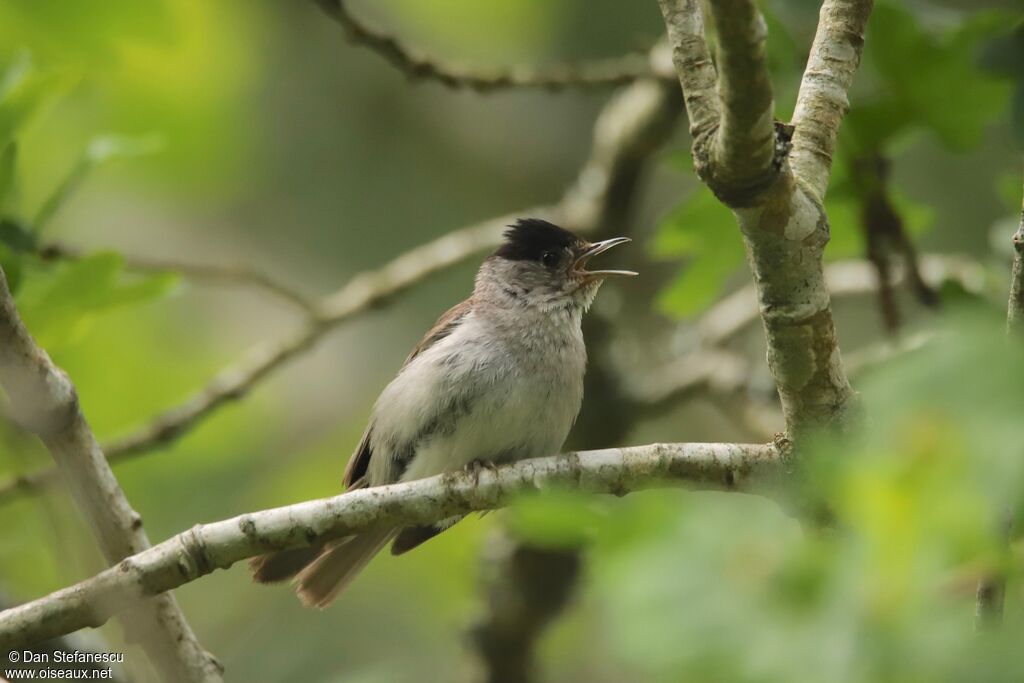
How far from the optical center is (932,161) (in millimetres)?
8812

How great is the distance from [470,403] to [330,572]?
93cm

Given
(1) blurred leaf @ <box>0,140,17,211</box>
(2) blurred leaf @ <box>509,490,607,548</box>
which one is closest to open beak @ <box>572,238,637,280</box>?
(1) blurred leaf @ <box>0,140,17,211</box>

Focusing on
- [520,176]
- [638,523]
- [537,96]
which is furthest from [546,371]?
[537,96]

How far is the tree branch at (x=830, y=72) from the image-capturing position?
3.16 metres

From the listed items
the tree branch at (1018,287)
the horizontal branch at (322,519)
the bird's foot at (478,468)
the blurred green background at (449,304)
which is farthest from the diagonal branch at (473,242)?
the tree branch at (1018,287)

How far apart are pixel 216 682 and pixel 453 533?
11.3 feet

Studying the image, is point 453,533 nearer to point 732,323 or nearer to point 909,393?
point 732,323

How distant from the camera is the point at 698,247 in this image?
4.68 meters

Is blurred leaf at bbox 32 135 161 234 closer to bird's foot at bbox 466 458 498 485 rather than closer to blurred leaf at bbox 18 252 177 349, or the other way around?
blurred leaf at bbox 18 252 177 349

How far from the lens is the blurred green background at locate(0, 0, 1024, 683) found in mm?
1421

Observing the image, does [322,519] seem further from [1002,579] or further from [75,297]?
[1002,579]

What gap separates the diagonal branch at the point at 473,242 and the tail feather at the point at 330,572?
84 cm

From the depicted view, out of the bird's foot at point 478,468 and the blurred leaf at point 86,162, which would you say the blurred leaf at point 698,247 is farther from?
the blurred leaf at point 86,162

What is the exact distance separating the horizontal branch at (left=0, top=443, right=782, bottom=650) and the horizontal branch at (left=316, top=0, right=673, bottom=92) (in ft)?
6.52
